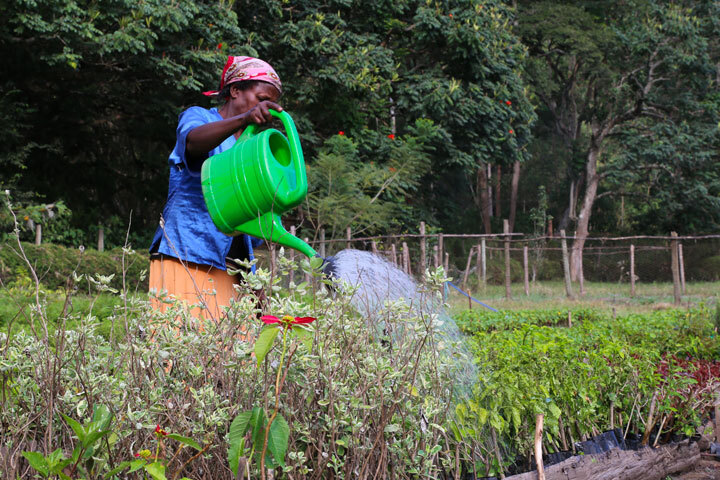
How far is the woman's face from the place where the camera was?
2.62 metres

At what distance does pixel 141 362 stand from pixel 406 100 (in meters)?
12.9

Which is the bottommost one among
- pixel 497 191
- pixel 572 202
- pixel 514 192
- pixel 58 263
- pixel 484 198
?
pixel 58 263

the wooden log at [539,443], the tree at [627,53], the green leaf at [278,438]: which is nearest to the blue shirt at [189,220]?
the green leaf at [278,438]

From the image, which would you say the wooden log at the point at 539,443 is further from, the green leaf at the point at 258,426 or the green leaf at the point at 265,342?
the green leaf at the point at 265,342

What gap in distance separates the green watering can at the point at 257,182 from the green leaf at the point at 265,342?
749 mm

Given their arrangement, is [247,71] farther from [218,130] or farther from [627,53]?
[627,53]

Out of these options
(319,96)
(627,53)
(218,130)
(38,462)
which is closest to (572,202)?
(627,53)

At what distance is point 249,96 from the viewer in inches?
103

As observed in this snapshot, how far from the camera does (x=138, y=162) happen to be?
586 inches

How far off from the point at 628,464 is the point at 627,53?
20969 millimetres

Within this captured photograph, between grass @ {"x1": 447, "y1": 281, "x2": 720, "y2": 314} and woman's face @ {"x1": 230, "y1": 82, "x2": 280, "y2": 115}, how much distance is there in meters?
7.56

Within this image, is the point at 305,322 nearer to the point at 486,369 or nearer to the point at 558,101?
the point at 486,369

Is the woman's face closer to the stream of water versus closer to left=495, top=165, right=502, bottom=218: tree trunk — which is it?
the stream of water

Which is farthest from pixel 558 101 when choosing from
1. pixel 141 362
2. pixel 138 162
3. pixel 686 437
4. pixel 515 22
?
pixel 141 362
